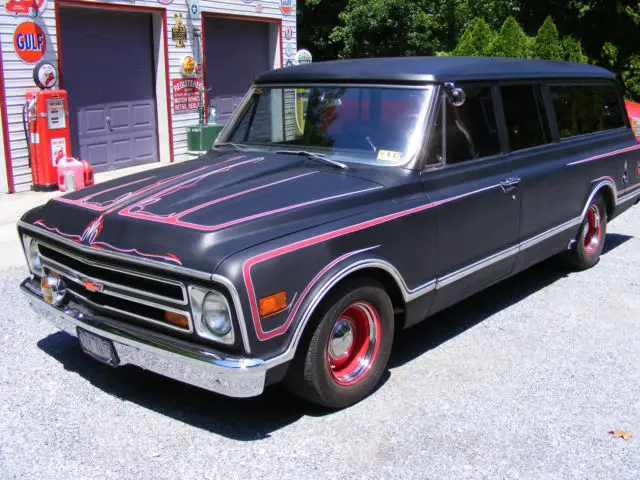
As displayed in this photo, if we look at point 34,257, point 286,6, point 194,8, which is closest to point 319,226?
point 34,257

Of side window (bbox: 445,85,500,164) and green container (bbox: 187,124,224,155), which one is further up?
side window (bbox: 445,85,500,164)

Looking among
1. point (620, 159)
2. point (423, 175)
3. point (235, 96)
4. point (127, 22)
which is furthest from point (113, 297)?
point (235, 96)

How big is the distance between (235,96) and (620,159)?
9102mm

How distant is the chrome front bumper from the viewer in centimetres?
329

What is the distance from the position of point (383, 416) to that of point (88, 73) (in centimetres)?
887

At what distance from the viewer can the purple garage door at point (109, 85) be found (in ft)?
35.5

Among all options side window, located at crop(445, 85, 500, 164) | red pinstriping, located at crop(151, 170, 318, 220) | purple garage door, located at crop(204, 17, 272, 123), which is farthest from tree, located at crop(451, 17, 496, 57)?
red pinstriping, located at crop(151, 170, 318, 220)

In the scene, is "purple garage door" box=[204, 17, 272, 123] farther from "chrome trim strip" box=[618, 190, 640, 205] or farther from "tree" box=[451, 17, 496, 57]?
"chrome trim strip" box=[618, 190, 640, 205]

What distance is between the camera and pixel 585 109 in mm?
6277

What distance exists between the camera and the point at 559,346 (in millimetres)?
4906

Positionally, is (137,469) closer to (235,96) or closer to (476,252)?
(476,252)

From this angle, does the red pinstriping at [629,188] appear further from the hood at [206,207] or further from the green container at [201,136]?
the green container at [201,136]

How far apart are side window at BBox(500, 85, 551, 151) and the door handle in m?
0.27

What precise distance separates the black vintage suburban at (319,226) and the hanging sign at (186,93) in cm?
756
